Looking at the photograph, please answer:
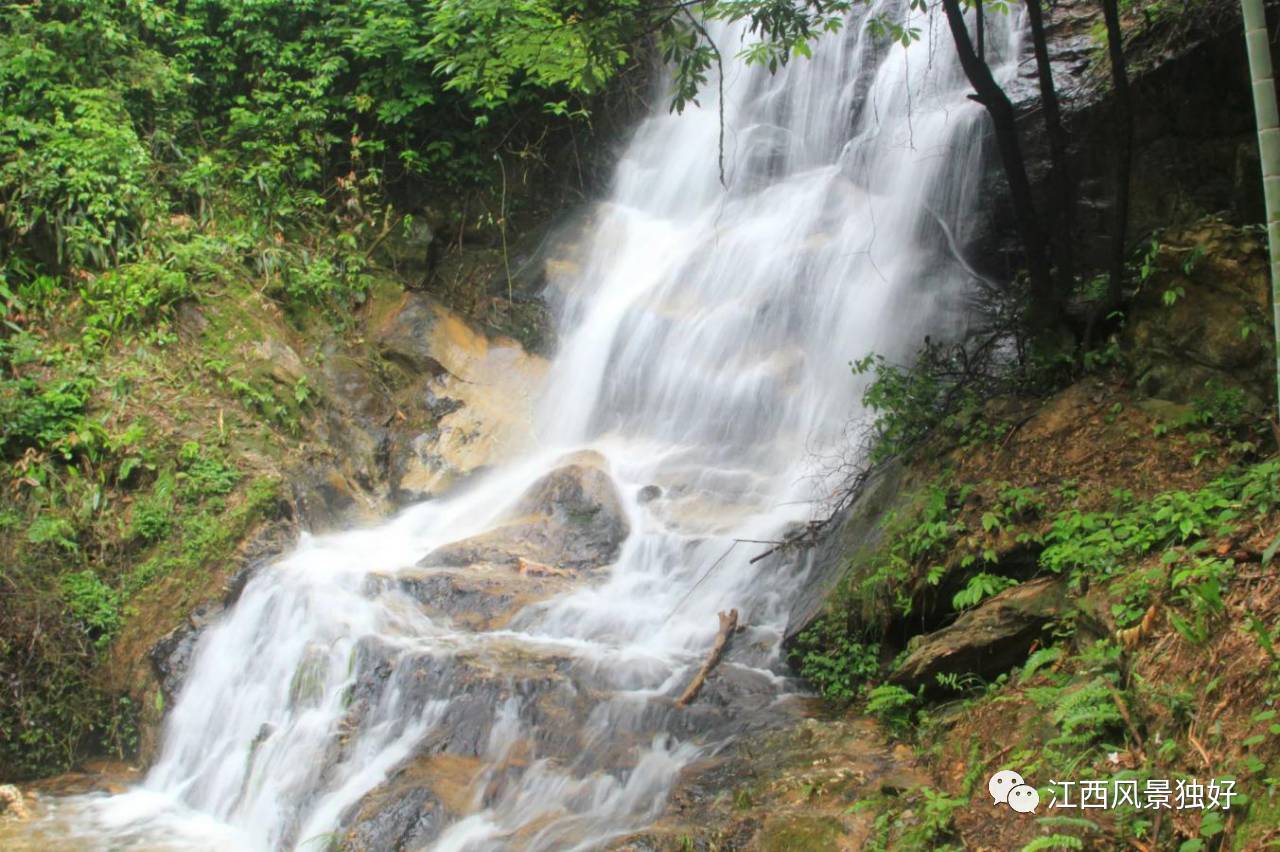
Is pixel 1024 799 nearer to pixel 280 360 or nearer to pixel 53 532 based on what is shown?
pixel 53 532

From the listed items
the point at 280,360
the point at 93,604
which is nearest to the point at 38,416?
the point at 93,604

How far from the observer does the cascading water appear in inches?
225

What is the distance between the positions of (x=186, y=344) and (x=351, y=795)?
5155 mm

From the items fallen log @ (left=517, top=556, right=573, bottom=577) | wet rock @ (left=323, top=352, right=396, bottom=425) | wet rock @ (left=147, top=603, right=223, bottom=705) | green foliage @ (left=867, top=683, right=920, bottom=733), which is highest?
wet rock @ (left=323, top=352, right=396, bottom=425)

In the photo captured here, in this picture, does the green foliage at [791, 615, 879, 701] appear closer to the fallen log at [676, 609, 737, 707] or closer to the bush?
the fallen log at [676, 609, 737, 707]

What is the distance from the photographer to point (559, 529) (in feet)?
27.9

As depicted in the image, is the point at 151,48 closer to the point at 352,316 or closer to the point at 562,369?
the point at 352,316

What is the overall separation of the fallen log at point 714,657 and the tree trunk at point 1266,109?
3607mm

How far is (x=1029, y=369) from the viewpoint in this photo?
6469 millimetres

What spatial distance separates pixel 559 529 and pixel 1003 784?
5.06 meters

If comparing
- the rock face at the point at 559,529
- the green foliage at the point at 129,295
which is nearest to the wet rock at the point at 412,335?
the green foliage at the point at 129,295

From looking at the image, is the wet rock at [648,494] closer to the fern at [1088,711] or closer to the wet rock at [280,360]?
the wet rock at [280,360]

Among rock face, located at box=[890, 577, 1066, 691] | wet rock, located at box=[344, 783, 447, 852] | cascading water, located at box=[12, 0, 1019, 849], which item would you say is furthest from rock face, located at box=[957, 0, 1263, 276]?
wet rock, located at box=[344, 783, 447, 852]

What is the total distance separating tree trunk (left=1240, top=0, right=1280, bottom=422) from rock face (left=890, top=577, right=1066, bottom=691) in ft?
5.79
